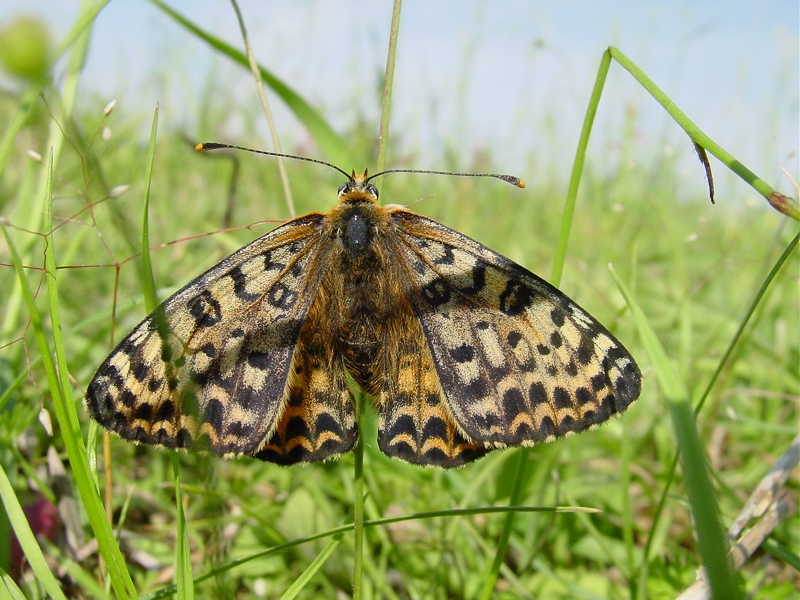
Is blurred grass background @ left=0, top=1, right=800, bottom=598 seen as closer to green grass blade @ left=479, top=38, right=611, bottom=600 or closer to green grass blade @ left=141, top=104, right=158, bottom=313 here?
green grass blade @ left=141, top=104, right=158, bottom=313

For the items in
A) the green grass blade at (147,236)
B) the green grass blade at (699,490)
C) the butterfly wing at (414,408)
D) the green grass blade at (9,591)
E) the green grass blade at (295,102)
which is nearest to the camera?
the green grass blade at (699,490)

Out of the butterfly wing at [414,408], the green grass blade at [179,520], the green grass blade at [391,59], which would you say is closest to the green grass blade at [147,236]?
the green grass blade at [179,520]

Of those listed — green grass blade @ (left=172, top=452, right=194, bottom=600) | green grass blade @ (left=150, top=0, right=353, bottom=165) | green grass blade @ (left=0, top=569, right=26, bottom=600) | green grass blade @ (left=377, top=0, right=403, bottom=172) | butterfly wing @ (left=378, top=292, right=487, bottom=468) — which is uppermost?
green grass blade @ (left=150, top=0, right=353, bottom=165)

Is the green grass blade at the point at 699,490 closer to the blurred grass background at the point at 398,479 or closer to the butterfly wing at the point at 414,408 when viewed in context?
the blurred grass background at the point at 398,479

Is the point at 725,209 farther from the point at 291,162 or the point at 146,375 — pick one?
the point at 146,375

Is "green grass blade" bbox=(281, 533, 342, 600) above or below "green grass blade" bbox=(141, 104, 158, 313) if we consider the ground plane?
below

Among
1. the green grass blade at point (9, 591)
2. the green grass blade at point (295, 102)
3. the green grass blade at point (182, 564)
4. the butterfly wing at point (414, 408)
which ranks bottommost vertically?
the green grass blade at point (9, 591)

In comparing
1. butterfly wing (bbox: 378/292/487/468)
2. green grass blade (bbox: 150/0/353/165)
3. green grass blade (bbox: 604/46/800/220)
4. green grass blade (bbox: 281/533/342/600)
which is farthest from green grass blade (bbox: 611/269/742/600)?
green grass blade (bbox: 150/0/353/165)

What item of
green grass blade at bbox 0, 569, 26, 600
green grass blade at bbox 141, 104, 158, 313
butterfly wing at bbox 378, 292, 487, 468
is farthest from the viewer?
butterfly wing at bbox 378, 292, 487, 468
